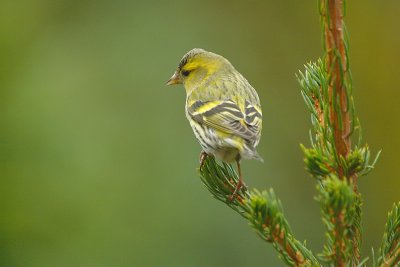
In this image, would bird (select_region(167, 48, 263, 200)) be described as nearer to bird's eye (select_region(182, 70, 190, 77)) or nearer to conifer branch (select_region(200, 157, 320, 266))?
bird's eye (select_region(182, 70, 190, 77))

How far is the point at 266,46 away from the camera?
5051 millimetres

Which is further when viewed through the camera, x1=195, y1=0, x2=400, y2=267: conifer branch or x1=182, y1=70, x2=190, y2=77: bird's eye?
x1=182, y1=70, x2=190, y2=77: bird's eye

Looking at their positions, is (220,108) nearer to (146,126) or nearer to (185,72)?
(185,72)

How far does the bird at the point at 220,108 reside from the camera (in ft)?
9.69

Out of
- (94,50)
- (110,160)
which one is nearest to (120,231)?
(110,160)

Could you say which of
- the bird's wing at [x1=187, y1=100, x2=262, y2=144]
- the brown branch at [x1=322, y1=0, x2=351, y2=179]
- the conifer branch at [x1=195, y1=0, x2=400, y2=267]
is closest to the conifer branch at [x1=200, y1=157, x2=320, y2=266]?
the conifer branch at [x1=195, y1=0, x2=400, y2=267]

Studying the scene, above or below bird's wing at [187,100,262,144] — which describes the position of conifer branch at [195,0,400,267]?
below

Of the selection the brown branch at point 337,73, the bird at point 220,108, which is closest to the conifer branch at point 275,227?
the brown branch at point 337,73

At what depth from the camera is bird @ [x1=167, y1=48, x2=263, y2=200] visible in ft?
9.69

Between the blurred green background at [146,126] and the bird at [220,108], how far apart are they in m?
0.50

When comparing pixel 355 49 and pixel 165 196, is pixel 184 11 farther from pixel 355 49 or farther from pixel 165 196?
pixel 165 196

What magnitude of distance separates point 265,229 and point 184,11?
134 inches

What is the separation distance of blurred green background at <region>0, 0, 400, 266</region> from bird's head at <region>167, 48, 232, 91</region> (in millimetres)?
446

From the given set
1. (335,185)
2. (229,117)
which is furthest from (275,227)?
(229,117)
